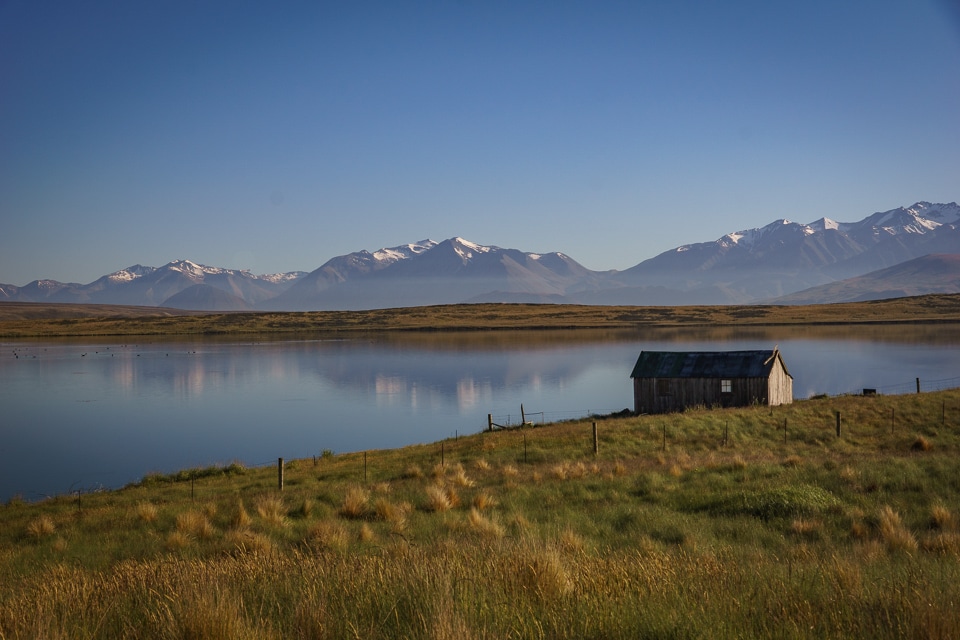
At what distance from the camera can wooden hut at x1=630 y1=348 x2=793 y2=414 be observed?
1585 inches

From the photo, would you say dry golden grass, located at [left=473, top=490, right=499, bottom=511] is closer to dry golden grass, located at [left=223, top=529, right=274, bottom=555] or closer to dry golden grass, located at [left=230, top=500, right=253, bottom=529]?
dry golden grass, located at [left=223, top=529, right=274, bottom=555]

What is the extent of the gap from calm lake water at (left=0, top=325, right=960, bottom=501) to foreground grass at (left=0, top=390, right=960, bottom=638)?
1204cm

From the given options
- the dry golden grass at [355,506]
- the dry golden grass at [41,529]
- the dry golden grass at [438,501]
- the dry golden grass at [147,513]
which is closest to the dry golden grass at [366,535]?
the dry golden grass at [355,506]

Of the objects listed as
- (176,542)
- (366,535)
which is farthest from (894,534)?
(176,542)

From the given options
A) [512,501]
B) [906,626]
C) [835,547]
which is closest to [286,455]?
[512,501]

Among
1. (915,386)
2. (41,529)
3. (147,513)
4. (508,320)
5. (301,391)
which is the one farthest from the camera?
(508,320)

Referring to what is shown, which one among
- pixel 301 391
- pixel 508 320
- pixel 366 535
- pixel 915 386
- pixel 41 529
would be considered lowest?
pixel 301 391

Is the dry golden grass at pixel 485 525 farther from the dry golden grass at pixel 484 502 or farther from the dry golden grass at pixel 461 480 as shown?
the dry golden grass at pixel 461 480

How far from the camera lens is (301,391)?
198ft

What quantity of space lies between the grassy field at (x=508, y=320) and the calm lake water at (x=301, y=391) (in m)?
45.3

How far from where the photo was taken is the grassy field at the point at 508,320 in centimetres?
15388

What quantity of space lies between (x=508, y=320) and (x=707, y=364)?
426ft

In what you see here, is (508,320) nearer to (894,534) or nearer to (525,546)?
(894,534)

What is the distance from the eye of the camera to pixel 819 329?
436ft
